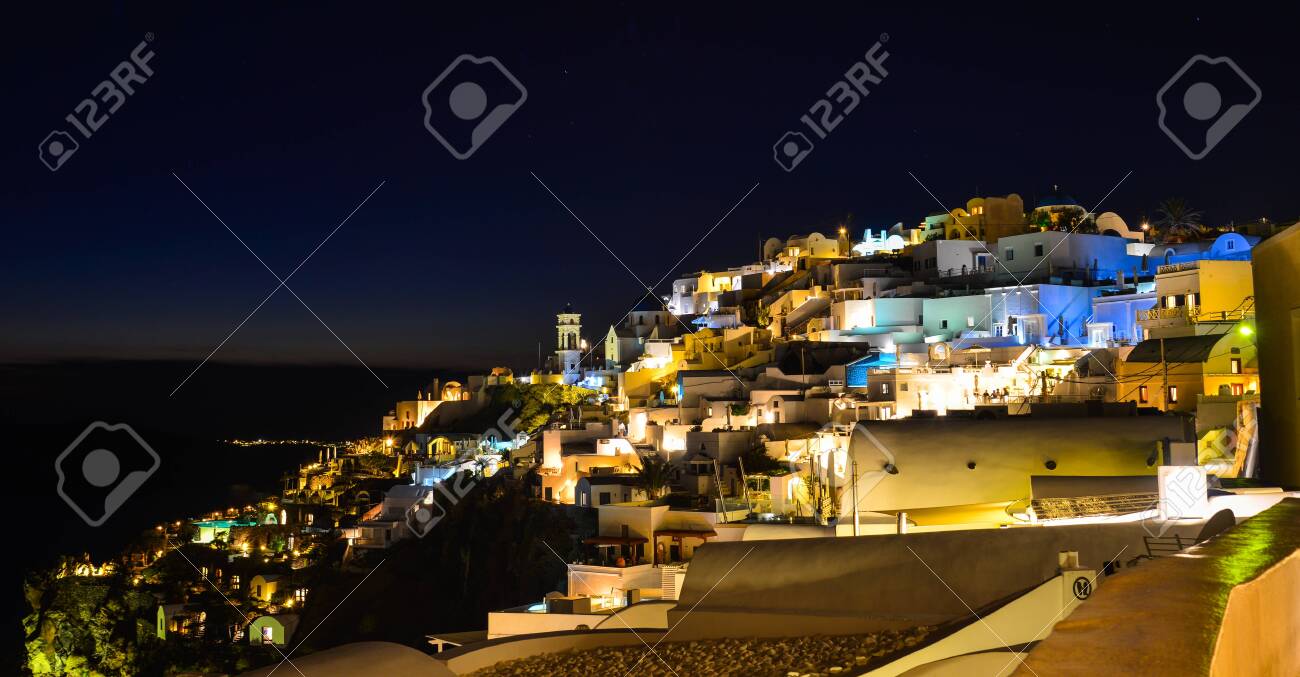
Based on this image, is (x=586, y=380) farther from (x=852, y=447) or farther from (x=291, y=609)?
(x=852, y=447)

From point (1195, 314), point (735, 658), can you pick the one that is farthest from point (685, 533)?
point (1195, 314)

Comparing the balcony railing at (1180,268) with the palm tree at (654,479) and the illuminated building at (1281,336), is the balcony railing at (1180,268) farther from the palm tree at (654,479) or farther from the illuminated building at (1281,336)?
the illuminated building at (1281,336)

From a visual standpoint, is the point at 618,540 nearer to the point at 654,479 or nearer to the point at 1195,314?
the point at 654,479

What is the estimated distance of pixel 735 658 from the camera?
1035cm

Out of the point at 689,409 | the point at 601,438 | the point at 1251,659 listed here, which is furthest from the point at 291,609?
the point at 1251,659

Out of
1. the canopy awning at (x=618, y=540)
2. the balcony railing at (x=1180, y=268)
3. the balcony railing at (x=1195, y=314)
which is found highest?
the balcony railing at (x=1180, y=268)

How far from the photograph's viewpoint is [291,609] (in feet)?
110

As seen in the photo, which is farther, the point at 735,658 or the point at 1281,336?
the point at 735,658

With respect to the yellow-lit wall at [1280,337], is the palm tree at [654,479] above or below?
below

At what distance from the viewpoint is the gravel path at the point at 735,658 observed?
934cm

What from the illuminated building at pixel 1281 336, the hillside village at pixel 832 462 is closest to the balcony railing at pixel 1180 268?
the hillside village at pixel 832 462

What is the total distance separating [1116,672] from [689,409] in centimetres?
3101

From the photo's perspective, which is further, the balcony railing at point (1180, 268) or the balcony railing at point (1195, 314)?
the balcony railing at point (1180, 268)

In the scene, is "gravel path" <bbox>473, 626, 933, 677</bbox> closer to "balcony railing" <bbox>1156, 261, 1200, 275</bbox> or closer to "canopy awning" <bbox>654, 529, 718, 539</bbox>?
"canopy awning" <bbox>654, 529, 718, 539</bbox>
